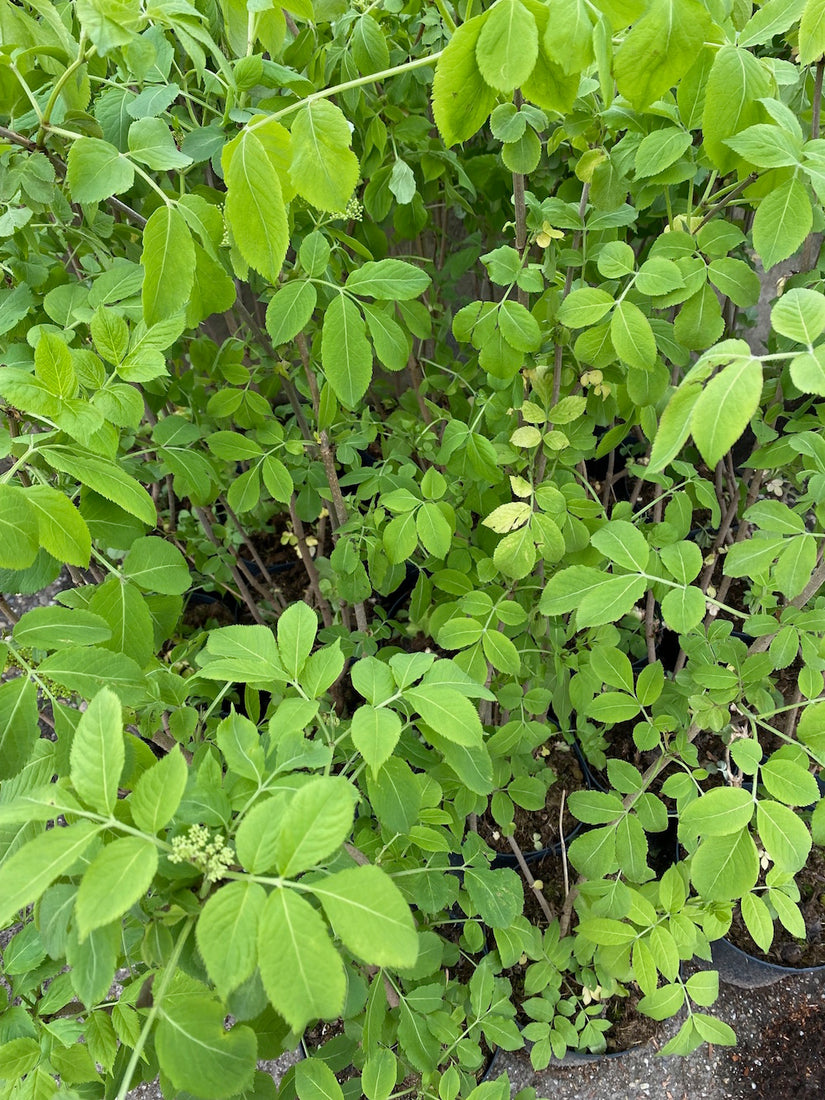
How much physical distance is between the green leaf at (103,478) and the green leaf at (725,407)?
0.57m

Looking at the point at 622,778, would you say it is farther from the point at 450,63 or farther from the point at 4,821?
the point at 450,63

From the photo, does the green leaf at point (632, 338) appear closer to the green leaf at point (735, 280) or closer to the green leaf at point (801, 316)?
the green leaf at point (735, 280)

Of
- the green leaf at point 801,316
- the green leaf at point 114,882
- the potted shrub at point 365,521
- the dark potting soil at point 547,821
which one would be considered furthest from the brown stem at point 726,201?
the dark potting soil at point 547,821

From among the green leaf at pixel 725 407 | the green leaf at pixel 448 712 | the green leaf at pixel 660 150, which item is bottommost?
the green leaf at pixel 448 712

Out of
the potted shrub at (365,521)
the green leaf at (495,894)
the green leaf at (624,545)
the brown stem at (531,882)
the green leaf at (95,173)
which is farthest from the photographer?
the brown stem at (531,882)

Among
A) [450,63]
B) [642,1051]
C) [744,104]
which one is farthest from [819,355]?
[642,1051]

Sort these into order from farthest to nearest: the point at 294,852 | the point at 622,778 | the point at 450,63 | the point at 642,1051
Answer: the point at 642,1051 < the point at 622,778 < the point at 450,63 < the point at 294,852

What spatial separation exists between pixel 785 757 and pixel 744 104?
0.82m

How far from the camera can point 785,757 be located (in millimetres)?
956

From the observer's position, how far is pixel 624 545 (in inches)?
41.8

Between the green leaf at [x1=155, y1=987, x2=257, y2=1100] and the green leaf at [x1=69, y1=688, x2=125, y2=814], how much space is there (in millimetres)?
182

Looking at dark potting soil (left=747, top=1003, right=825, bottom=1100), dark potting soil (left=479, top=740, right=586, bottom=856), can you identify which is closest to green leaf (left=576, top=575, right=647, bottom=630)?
dark potting soil (left=479, top=740, right=586, bottom=856)

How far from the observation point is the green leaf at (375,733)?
708 millimetres

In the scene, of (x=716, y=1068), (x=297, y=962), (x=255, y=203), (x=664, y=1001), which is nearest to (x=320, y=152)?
(x=255, y=203)
